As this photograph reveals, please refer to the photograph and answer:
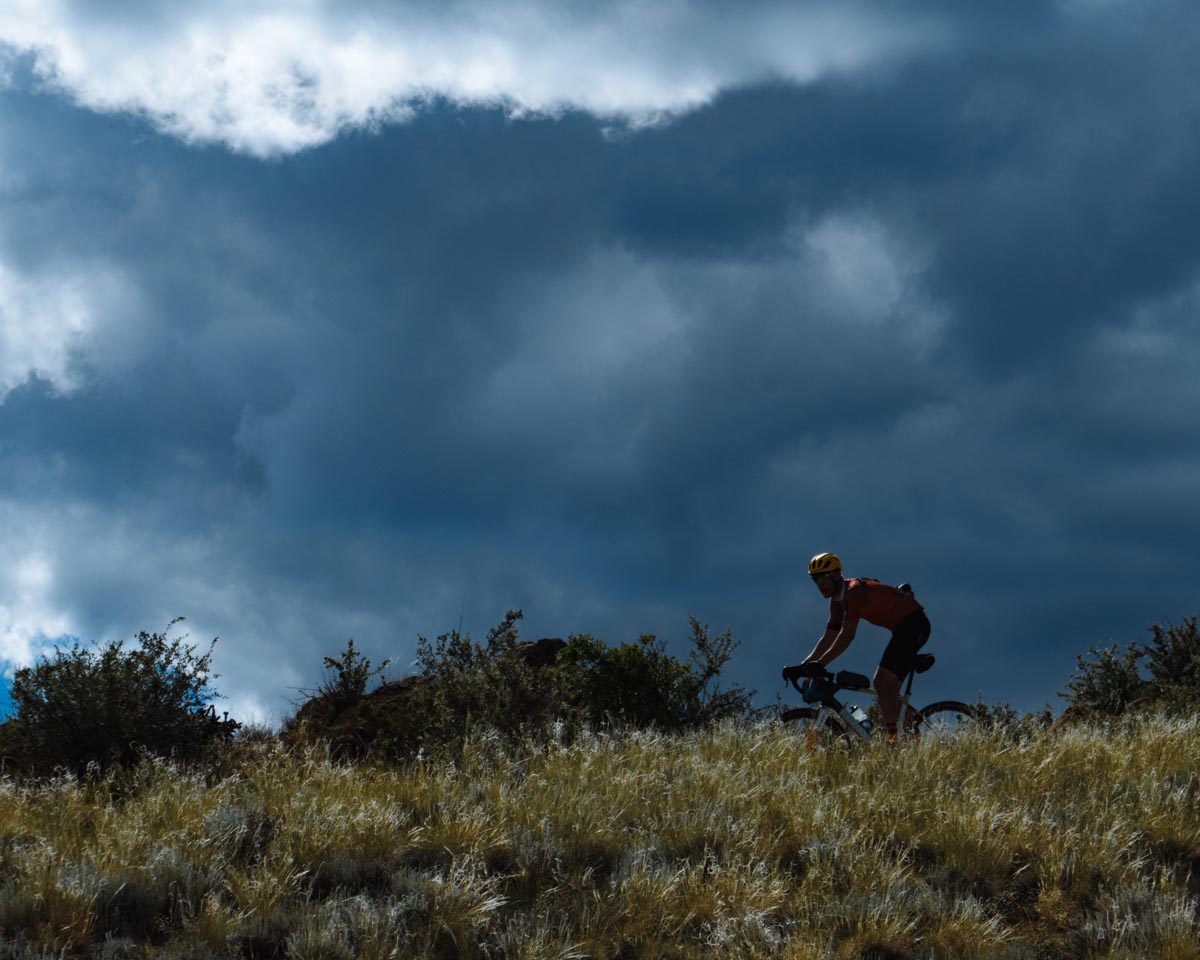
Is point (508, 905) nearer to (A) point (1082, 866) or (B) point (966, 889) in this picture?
(B) point (966, 889)

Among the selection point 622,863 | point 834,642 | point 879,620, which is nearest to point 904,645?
point 879,620

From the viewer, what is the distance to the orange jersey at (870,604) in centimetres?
1198

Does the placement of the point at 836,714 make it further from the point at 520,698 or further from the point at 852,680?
the point at 520,698

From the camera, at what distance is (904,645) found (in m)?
12.4

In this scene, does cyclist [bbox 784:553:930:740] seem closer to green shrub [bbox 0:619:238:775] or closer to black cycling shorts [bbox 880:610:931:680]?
black cycling shorts [bbox 880:610:931:680]

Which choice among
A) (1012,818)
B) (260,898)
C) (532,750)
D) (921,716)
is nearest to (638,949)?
(260,898)

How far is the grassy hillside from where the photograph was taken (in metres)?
6.47

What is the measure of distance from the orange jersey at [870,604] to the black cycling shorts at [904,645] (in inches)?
3.4

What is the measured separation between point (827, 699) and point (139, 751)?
7.29m

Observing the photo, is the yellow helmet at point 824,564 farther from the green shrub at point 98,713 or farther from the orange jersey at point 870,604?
the green shrub at point 98,713

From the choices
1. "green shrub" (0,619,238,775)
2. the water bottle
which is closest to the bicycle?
the water bottle

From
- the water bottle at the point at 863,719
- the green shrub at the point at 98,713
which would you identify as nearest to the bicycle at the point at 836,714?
the water bottle at the point at 863,719

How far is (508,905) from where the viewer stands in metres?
6.85

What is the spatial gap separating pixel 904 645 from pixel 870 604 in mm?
649
